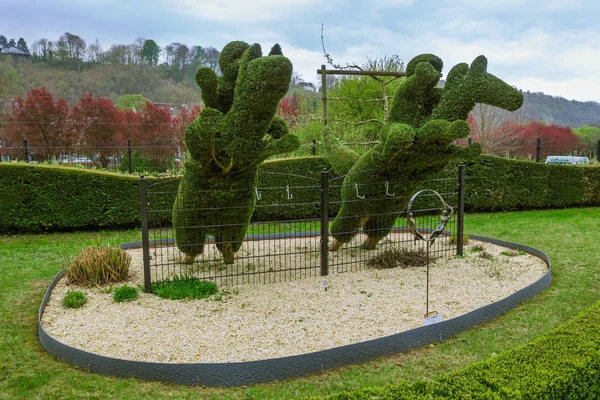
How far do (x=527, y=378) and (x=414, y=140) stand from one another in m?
4.05

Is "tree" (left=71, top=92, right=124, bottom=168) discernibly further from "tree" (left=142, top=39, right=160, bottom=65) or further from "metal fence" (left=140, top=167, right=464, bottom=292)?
"tree" (left=142, top=39, right=160, bottom=65)

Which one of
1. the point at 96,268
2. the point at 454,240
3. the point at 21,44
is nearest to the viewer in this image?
the point at 96,268

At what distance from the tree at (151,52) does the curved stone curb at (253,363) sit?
4717 cm

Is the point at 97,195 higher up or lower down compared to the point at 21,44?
lower down

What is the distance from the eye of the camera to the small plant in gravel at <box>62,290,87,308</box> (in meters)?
5.38

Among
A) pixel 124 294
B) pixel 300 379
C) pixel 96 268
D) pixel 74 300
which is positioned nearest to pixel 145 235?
pixel 124 294

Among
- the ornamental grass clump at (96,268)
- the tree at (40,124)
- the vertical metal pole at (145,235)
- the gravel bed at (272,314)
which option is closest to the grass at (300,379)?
the gravel bed at (272,314)

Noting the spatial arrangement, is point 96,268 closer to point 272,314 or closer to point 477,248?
point 272,314

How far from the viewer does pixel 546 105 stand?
4628 cm

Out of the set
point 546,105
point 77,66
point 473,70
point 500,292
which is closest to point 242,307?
point 500,292

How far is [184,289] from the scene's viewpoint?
19.0 ft

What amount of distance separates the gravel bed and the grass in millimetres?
327

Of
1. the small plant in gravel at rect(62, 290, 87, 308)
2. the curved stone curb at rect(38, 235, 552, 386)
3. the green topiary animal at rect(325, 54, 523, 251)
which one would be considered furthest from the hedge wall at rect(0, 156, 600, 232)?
the curved stone curb at rect(38, 235, 552, 386)

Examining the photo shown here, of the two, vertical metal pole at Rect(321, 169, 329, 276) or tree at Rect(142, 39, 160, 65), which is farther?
tree at Rect(142, 39, 160, 65)
